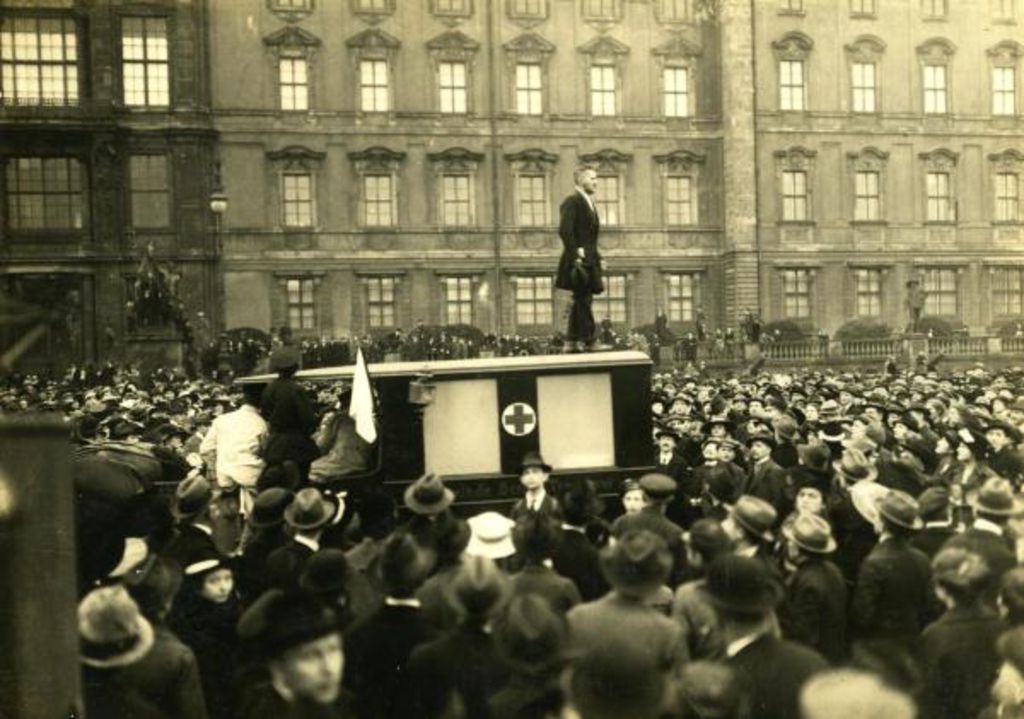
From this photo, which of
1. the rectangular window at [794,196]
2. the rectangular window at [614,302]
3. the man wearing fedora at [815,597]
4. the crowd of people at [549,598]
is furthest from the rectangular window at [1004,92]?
the man wearing fedora at [815,597]

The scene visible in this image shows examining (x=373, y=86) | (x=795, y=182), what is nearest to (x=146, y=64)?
(x=373, y=86)

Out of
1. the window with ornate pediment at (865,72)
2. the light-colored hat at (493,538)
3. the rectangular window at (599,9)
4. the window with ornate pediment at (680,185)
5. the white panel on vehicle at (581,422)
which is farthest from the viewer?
the window with ornate pediment at (865,72)

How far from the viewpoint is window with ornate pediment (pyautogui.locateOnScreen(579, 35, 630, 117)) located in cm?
4066

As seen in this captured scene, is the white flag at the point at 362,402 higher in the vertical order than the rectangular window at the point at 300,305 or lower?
lower

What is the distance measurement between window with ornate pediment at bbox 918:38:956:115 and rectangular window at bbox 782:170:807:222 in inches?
239

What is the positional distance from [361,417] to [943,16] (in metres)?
42.0

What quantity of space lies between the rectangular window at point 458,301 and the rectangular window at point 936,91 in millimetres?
20187

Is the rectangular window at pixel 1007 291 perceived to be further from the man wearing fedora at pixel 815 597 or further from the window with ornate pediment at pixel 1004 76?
the man wearing fedora at pixel 815 597

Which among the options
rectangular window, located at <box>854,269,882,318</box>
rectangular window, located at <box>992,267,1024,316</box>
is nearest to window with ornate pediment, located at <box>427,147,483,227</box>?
rectangular window, located at <box>854,269,882,318</box>

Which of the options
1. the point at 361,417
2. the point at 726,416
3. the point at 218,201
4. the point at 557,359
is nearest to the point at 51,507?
the point at 361,417

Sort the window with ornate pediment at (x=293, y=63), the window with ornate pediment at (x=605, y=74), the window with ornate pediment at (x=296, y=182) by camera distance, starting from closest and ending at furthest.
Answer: the window with ornate pediment at (x=293, y=63) → the window with ornate pediment at (x=296, y=182) → the window with ornate pediment at (x=605, y=74)

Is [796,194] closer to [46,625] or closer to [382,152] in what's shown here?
[382,152]

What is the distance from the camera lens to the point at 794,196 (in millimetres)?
42219

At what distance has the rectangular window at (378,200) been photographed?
128 feet
